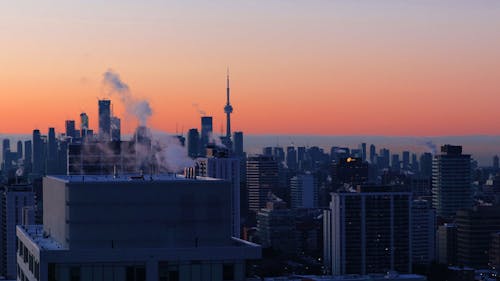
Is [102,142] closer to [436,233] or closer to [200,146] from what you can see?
[436,233]

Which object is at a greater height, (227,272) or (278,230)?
(227,272)

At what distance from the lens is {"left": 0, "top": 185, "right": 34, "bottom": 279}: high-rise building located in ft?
383

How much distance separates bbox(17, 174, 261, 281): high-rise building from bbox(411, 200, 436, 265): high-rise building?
11440 centimetres

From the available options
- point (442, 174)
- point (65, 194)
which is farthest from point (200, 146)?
point (65, 194)

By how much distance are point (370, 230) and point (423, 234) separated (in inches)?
566

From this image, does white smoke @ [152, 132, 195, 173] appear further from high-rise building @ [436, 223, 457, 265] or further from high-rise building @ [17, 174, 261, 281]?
high-rise building @ [436, 223, 457, 265]

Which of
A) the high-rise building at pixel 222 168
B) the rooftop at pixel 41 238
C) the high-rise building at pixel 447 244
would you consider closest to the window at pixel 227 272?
the rooftop at pixel 41 238

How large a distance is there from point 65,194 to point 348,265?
4126 inches

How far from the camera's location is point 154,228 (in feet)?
75.3

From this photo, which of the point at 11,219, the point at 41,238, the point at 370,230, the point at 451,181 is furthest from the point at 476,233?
the point at 41,238

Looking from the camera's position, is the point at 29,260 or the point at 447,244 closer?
the point at 29,260

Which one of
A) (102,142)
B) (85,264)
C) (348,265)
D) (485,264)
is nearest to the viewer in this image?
(85,264)

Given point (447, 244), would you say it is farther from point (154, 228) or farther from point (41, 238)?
point (154, 228)

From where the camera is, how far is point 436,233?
14550 centimetres
